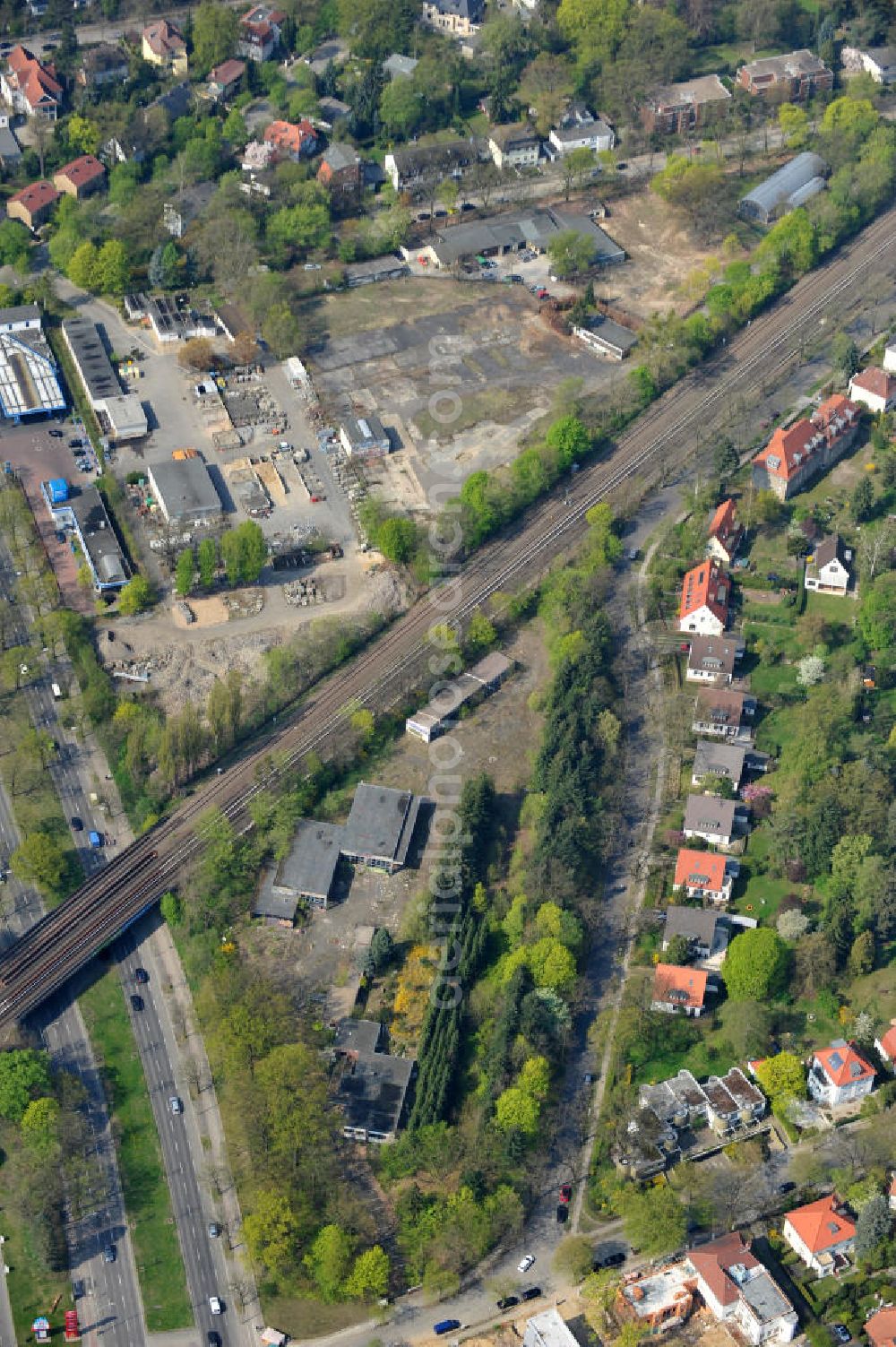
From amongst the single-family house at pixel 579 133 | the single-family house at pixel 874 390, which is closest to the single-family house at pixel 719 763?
the single-family house at pixel 874 390

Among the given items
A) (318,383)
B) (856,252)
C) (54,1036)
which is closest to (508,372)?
(318,383)

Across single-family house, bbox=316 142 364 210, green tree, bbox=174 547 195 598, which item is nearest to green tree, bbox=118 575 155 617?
green tree, bbox=174 547 195 598

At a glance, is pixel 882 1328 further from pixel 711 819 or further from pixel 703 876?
pixel 711 819

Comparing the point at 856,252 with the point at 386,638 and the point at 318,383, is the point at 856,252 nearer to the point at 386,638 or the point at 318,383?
the point at 318,383

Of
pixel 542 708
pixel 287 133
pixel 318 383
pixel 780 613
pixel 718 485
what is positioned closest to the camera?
pixel 542 708

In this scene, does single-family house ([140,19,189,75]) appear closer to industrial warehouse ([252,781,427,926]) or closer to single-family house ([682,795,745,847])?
industrial warehouse ([252,781,427,926])
